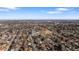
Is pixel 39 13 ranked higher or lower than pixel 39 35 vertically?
higher

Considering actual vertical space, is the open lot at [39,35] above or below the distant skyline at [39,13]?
below

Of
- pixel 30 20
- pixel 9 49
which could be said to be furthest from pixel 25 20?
pixel 9 49

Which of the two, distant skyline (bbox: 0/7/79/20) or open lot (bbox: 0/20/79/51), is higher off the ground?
distant skyline (bbox: 0/7/79/20)
